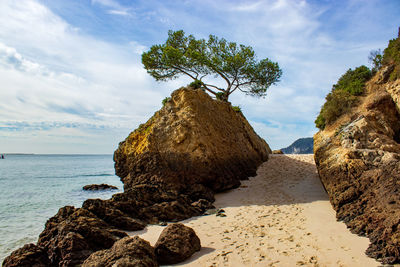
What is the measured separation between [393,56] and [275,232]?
1389 cm

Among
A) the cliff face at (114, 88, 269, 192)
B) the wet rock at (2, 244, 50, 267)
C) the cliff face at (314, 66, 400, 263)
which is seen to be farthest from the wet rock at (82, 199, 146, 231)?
the cliff face at (314, 66, 400, 263)

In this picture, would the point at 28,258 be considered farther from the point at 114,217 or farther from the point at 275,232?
the point at 275,232

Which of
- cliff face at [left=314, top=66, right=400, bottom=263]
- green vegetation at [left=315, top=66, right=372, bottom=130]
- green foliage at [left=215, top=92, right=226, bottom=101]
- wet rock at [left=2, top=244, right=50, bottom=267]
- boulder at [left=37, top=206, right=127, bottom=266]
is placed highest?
green foliage at [left=215, top=92, right=226, bottom=101]

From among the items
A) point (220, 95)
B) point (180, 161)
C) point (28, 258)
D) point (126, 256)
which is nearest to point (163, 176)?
point (180, 161)

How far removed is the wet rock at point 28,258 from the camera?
5376 millimetres

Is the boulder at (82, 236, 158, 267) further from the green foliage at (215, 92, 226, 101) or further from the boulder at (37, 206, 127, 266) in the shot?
the green foliage at (215, 92, 226, 101)

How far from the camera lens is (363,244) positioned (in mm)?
5551

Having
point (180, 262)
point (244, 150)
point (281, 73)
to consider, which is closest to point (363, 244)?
point (180, 262)

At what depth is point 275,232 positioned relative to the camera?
6887mm

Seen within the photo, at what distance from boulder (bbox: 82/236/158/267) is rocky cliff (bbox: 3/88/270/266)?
0.63ft

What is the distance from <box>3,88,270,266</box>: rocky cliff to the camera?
5.99 m

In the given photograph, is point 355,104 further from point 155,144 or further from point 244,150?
point 155,144

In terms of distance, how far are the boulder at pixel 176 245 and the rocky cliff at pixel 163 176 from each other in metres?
0.99

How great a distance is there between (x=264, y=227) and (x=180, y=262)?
305 centimetres
